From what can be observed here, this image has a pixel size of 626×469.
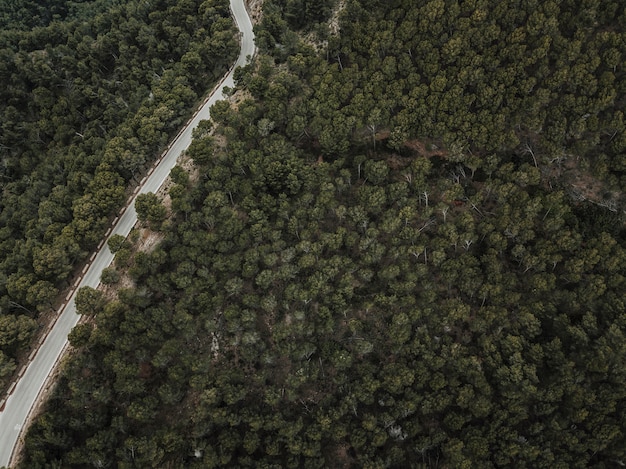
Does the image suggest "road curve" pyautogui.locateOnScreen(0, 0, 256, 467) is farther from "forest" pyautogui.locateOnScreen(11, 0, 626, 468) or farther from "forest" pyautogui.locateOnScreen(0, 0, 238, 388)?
"forest" pyautogui.locateOnScreen(11, 0, 626, 468)

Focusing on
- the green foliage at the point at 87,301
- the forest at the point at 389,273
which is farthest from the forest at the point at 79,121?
the forest at the point at 389,273

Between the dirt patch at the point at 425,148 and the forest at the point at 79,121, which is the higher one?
the forest at the point at 79,121

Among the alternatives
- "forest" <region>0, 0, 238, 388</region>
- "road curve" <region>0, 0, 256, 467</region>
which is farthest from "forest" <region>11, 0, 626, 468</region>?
"forest" <region>0, 0, 238, 388</region>

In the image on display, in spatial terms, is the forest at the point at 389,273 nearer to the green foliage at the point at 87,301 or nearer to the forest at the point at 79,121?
the green foliage at the point at 87,301

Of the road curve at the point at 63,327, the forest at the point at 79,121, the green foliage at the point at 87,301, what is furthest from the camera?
the forest at the point at 79,121

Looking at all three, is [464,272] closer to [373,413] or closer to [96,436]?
[373,413]

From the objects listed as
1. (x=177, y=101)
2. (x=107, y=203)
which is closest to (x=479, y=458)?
(x=107, y=203)
